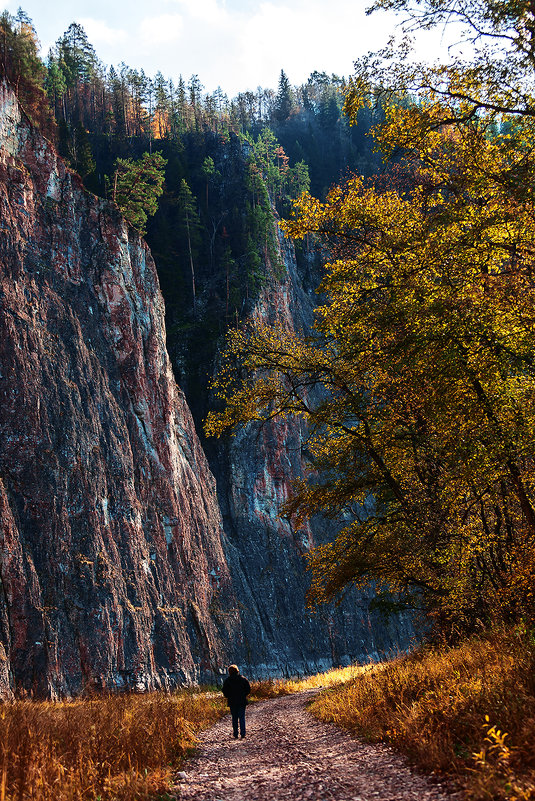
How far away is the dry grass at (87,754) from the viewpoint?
509 cm

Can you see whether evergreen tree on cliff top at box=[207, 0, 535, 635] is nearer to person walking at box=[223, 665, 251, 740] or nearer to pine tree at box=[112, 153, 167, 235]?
person walking at box=[223, 665, 251, 740]

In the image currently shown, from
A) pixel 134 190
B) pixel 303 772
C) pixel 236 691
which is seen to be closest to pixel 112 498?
pixel 236 691

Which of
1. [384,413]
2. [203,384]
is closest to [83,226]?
[203,384]

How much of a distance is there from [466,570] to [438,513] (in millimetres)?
1222

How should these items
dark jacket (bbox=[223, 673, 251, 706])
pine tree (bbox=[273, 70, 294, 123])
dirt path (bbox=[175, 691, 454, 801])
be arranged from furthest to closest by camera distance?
1. pine tree (bbox=[273, 70, 294, 123])
2. dark jacket (bbox=[223, 673, 251, 706])
3. dirt path (bbox=[175, 691, 454, 801])

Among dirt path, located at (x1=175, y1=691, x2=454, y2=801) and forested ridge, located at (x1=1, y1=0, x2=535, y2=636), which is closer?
dirt path, located at (x1=175, y1=691, x2=454, y2=801)

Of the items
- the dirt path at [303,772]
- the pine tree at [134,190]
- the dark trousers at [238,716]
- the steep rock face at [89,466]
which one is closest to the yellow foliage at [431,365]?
the dark trousers at [238,716]

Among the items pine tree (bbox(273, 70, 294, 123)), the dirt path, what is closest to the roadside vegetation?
the dirt path

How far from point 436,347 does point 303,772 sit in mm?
5976

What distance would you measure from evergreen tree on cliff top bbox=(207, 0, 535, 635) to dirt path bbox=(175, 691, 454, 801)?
12.0 feet

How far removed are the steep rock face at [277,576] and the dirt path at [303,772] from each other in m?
27.2

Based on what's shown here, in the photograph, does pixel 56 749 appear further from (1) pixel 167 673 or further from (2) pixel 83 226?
(2) pixel 83 226

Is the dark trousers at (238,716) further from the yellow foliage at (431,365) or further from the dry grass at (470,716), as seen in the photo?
the yellow foliage at (431,365)

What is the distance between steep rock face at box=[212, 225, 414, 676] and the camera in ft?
122
